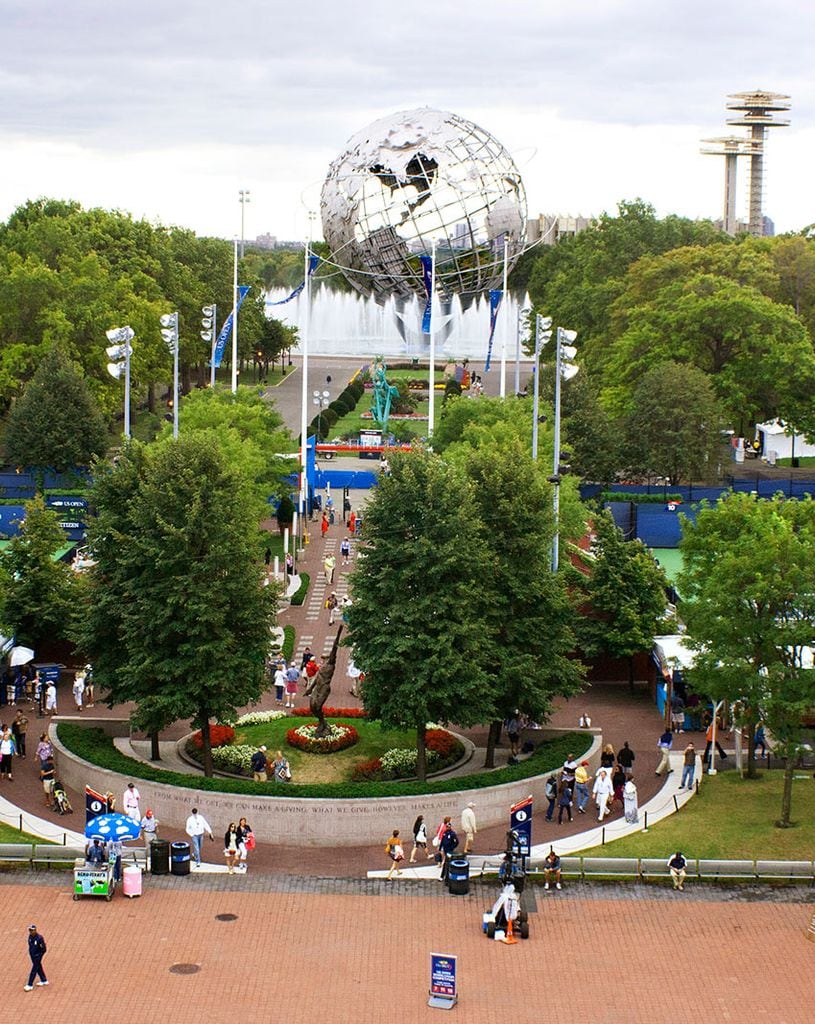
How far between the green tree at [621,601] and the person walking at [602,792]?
8820 millimetres

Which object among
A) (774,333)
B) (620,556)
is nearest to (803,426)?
(774,333)

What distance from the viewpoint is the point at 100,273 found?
258ft

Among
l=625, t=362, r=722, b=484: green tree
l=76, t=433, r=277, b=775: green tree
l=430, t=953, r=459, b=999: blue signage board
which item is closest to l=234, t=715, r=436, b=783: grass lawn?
l=76, t=433, r=277, b=775: green tree

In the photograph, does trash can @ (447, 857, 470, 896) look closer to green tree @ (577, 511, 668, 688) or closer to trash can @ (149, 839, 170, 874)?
trash can @ (149, 839, 170, 874)

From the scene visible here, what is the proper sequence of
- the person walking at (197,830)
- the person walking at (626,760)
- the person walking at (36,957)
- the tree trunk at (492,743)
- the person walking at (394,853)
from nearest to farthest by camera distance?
the person walking at (36,957), the person walking at (394,853), the person walking at (197,830), the person walking at (626,760), the tree trunk at (492,743)

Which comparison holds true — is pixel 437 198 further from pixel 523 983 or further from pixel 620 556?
pixel 523 983

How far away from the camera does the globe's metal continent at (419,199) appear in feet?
259

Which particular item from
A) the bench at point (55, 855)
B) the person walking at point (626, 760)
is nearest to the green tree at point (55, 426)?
the person walking at point (626, 760)

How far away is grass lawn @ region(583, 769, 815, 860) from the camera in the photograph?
1155 inches

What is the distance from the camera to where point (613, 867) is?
28.3 m

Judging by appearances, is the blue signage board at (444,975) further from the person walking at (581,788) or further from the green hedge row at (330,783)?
the person walking at (581,788)

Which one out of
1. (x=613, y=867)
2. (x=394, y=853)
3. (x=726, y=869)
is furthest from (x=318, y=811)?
(x=726, y=869)

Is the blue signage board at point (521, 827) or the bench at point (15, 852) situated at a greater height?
the blue signage board at point (521, 827)

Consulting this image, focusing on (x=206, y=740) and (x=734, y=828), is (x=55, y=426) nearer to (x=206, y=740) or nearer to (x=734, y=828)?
(x=206, y=740)
